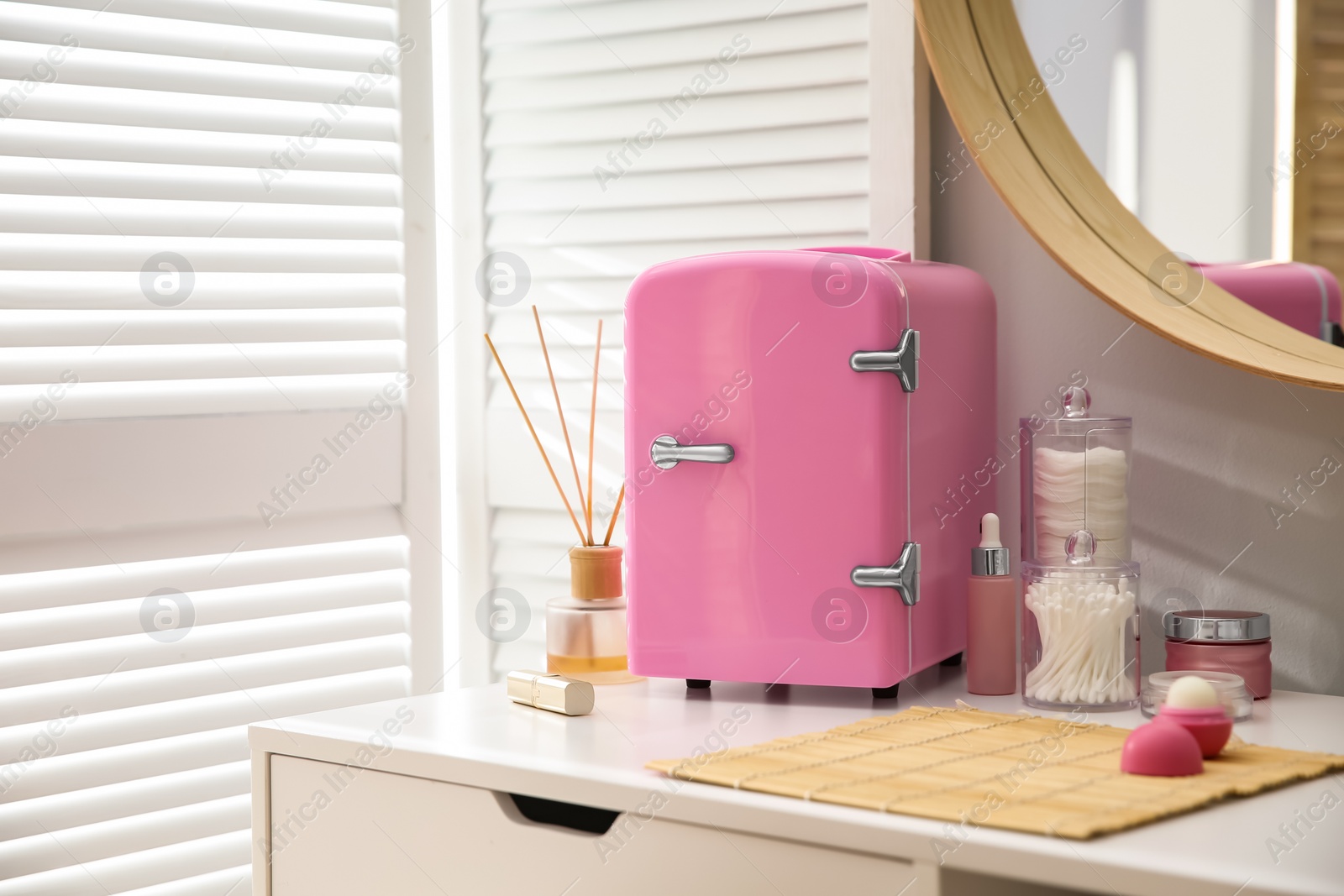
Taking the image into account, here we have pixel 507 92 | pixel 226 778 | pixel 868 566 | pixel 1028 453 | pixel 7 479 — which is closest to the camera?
pixel 868 566

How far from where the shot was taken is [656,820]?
0.81 m

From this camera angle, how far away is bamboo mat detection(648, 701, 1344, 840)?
0.71 m

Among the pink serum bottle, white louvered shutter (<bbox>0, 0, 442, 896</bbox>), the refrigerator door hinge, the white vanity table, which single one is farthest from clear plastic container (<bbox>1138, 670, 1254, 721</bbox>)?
white louvered shutter (<bbox>0, 0, 442, 896</bbox>)

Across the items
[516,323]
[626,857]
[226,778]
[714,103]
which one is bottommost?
[226,778]

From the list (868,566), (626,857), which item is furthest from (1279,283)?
(626,857)

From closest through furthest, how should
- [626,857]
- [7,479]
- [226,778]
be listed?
1. [626,857]
2. [7,479]
3. [226,778]

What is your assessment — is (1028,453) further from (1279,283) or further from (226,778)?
(226,778)

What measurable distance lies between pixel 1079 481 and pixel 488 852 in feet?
1.79

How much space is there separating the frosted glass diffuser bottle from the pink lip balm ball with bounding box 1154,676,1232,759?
18.5 inches

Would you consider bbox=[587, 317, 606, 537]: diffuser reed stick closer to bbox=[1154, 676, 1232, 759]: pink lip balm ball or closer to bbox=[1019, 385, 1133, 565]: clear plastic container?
bbox=[1019, 385, 1133, 565]: clear plastic container

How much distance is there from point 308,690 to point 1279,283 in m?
1.07

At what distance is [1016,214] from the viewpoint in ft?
3.91

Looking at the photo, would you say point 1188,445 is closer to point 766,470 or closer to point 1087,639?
point 1087,639

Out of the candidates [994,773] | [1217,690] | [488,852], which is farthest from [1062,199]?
[488,852]
